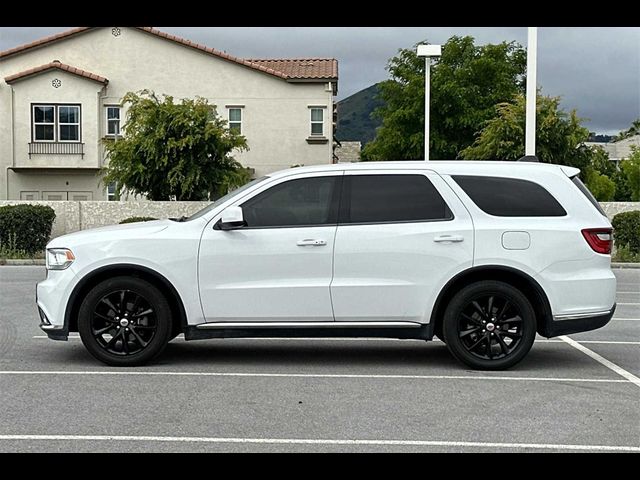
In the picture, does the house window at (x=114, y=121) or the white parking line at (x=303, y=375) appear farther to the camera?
the house window at (x=114, y=121)

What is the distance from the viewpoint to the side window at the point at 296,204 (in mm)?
7973

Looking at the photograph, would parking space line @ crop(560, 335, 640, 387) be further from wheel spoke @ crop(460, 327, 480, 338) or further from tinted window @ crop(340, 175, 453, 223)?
tinted window @ crop(340, 175, 453, 223)

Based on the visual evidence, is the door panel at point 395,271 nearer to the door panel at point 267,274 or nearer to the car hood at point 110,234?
the door panel at point 267,274

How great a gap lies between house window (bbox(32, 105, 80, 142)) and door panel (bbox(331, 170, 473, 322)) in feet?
109

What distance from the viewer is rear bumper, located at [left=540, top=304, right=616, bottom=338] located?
7.85 metres

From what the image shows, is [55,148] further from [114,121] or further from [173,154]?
[173,154]

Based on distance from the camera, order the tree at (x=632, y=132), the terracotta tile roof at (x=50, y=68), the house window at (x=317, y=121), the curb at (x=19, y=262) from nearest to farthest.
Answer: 1. the curb at (x=19, y=262)
2. the terracotta tile roof at (x=50, y=68)
3. the house window at (x=317, y=121)
4. the tree at (x=632, y=132)

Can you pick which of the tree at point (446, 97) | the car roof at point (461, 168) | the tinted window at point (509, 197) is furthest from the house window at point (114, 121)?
the tinted window at point (509, 197)

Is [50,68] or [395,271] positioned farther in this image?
[50,68]

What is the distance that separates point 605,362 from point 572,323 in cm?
88

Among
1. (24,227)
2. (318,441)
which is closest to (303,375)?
(318,441)

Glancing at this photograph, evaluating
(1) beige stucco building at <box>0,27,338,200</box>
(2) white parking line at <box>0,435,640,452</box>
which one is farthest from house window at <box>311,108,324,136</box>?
(2) white parking line at <box>0,435,640,452</box>

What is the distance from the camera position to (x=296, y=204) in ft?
26.4

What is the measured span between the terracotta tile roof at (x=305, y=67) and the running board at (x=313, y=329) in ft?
104
